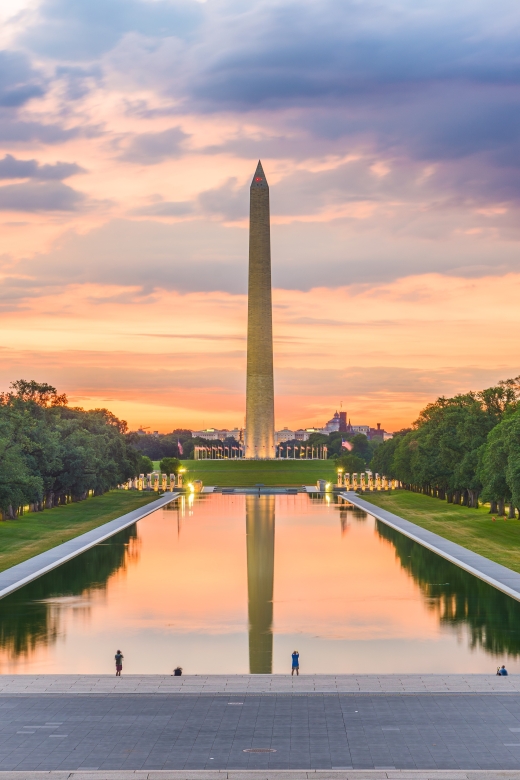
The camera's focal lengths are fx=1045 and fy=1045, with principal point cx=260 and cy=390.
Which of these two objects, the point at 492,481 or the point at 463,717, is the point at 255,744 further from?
the point at 492,481

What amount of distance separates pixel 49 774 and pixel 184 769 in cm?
211

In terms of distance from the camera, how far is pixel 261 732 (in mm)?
18656

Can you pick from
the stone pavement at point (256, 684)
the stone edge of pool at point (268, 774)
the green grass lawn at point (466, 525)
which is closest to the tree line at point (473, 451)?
the green grass lawn at point (466, 525)

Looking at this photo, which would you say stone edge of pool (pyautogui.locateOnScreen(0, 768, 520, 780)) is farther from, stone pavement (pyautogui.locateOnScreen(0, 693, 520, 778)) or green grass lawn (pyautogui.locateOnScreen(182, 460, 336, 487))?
green grass lawn (pyautogui.locateOnScreen(182, 460, 336, 487))

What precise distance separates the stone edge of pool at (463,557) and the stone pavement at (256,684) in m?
11.7

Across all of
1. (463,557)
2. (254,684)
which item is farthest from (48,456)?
(254,684)

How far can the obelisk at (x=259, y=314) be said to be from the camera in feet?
378

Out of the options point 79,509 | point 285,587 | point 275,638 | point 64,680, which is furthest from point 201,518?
point 64,680

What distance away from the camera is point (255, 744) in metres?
18.0

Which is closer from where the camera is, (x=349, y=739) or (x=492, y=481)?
(x=349, y=739)

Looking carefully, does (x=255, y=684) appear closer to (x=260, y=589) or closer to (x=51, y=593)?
(x=260, y=589)

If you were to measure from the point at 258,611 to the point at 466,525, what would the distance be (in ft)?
103

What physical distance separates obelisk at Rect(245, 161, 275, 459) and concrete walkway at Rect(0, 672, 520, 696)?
311 ft

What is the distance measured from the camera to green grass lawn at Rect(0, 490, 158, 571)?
48.1 metres
